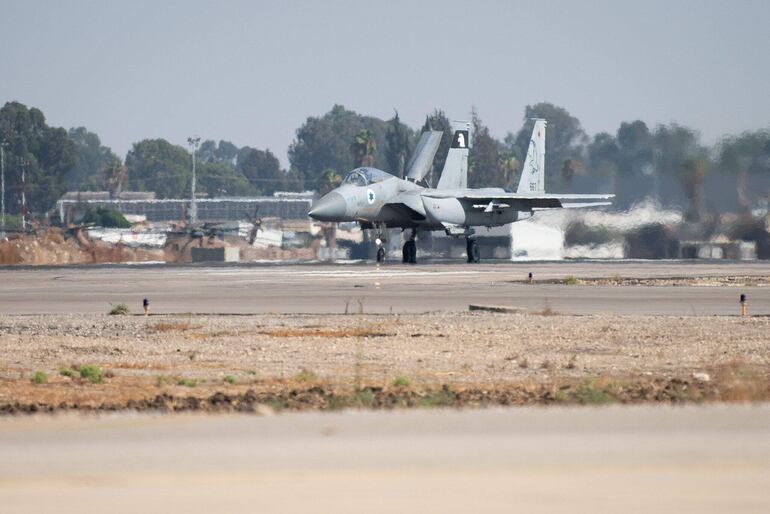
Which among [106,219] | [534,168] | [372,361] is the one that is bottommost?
[372,361]

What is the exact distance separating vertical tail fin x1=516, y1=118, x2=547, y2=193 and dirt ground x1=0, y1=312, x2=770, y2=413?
140ft

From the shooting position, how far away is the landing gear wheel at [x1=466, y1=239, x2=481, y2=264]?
59.9 meters

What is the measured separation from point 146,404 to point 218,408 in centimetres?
77

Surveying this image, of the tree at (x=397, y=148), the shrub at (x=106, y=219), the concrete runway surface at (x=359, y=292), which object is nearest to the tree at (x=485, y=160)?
the tree at (x=397, y=148)

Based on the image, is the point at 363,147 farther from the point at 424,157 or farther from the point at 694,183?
the point at 694,183

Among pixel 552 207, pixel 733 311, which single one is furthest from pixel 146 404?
pixel 552 207

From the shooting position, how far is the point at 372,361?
17.5 meters

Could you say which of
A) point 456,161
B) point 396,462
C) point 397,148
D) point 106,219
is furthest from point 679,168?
point 397,148

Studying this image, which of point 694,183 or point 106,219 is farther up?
point 694,183

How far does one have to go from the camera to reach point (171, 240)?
9256 cm

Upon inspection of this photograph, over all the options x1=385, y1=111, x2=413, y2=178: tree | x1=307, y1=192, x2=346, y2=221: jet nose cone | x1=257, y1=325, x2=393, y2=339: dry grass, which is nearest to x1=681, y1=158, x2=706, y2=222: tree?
x1=307, y1=192, x2=346, y2=221: jet nose cone

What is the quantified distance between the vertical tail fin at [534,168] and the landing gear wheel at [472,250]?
318 inches

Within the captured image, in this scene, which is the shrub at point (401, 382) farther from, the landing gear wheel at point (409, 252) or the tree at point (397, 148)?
the tree at point (397, 148)

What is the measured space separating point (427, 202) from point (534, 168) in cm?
1268
